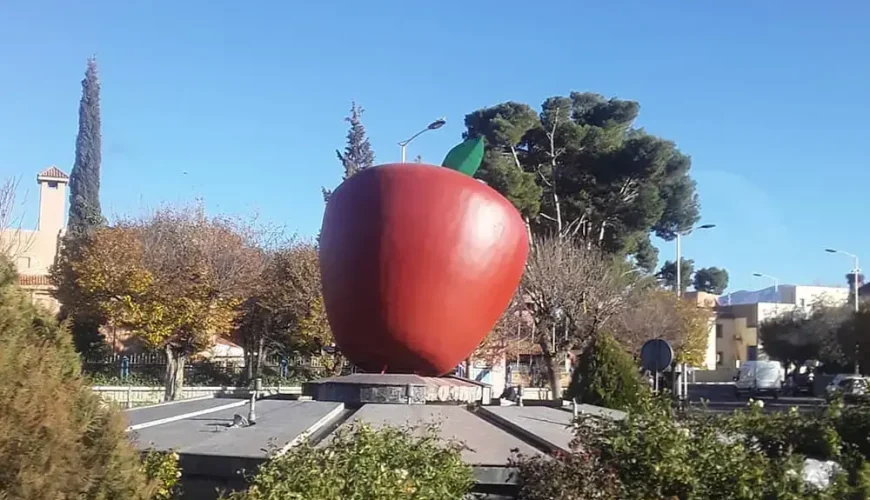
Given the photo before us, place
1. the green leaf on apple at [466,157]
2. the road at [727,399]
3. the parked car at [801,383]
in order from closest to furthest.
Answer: the green leaf on apple at [466,157] < the road at [727,399] < the parked car at [801,383]

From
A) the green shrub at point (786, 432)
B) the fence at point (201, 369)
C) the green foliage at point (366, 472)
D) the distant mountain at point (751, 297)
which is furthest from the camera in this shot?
the distant mountain at point (751, 297)

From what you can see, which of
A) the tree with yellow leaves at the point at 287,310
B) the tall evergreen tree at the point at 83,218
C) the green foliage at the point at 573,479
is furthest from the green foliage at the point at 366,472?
the tree with yellow leaves at the point at 287,310

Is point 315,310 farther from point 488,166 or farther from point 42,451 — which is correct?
point 42,451

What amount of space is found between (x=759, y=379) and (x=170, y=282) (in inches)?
1063

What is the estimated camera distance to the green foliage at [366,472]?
570 centimetres

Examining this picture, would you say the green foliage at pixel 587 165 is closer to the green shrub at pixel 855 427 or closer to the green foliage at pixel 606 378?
the green foliage at pixel 606 378

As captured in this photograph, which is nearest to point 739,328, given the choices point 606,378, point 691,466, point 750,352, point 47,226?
point 750,352

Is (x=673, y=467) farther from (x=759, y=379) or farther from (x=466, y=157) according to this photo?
(x=759, y=379)

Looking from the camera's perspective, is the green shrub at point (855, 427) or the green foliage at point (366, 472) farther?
the green shrub at point (855, 427)

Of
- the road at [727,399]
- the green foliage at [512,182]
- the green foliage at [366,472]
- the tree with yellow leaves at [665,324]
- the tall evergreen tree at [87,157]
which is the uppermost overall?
the tall evergreen tree at [87,157]

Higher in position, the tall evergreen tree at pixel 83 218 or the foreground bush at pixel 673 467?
the tall evergreen tree at pixel 83 218

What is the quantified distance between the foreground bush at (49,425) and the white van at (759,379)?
40755 mm

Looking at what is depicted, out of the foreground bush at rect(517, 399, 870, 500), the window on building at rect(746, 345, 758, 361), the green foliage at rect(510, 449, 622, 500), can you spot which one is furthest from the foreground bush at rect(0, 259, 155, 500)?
the window on building at rect(746, 345, 758, 361)

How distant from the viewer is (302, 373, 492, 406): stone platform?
10.7 meters
